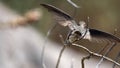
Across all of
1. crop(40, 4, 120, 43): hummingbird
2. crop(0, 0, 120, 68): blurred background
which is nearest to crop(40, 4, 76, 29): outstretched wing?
crop(40, 4, 120, 43): hummingbird

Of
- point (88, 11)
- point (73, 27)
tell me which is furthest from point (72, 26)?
point (88, 11)

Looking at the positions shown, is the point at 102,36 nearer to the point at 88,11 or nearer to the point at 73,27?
the point at 73,27

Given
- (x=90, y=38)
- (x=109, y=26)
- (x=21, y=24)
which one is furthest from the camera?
(x=109, y=26)

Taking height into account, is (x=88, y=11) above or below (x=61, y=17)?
below

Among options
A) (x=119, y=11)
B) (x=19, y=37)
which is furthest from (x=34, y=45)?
(x=119, y=11)

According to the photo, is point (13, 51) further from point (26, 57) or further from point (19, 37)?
point (19, 37)

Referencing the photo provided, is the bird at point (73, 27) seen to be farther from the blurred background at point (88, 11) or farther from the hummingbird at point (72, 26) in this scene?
the blurred background at point (88, 11)

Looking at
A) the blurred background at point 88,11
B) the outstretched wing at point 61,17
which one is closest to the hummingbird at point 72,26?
the outstretched wing at point 61,17

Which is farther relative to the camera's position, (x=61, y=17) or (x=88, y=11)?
(x=88, y=11)
